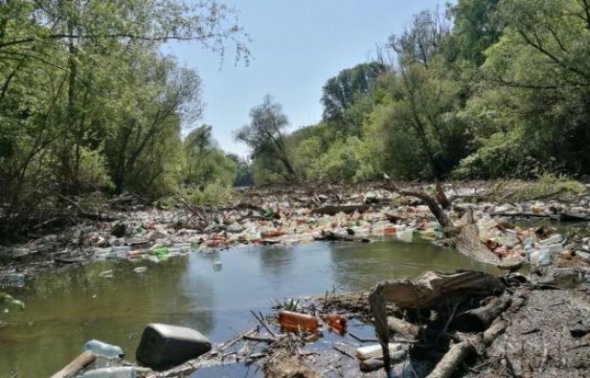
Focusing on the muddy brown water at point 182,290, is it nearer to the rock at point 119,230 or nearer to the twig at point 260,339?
the twig at point 260,339

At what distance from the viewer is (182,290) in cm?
669

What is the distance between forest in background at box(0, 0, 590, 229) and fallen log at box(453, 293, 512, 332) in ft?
20.4

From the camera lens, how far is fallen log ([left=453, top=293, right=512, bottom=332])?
3.70 m

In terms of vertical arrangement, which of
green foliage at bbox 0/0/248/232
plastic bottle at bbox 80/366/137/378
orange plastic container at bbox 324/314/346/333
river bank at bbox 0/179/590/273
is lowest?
plastic bottle at bbox 80/366/137/378

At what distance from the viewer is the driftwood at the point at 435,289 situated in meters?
3.84

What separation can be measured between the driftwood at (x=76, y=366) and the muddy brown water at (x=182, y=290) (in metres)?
0.39

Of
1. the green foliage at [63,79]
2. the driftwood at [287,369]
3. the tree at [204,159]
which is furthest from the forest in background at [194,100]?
the tree at [204,159]

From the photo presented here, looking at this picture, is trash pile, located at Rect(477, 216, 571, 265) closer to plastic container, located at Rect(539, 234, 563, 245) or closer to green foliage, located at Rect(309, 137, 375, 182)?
plastic container, located at Rect(539, 234, 563, 245)

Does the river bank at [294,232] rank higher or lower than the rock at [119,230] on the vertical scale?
lower

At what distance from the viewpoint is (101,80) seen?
920cm

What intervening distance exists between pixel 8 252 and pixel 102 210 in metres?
3.79

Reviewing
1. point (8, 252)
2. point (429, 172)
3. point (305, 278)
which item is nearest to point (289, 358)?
point (305, 278)

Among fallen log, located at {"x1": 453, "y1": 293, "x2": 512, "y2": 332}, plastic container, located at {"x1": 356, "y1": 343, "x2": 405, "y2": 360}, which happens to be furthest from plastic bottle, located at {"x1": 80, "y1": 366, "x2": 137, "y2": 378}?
fallen log, located at {"x1": 453, "y1": 293, "x2": 512, "y2": 332}

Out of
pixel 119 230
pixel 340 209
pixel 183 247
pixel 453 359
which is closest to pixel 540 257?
pixel 453 359
